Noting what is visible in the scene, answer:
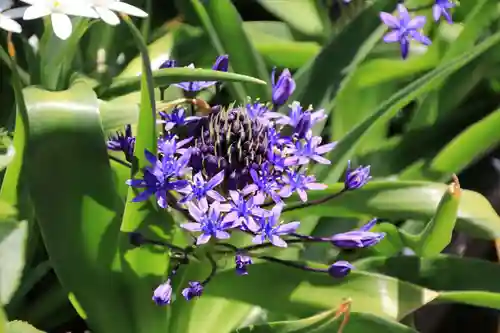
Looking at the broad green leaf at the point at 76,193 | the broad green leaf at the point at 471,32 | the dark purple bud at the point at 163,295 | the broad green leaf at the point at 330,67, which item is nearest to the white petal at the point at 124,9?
the broad green leaf at the point at 76,193

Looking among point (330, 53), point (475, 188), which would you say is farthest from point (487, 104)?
point (330, 53)

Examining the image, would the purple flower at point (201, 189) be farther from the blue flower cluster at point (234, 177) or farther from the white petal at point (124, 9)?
the white petal at point (124, 9)

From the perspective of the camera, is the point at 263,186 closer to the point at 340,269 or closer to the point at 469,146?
the point at 340,269

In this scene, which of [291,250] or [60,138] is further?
[291,250]

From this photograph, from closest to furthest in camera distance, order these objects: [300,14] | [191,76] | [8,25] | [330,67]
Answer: [8,25] < [191,76] < [330,67] < [300,14]

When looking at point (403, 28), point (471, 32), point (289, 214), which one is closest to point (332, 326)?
point (289, 214)

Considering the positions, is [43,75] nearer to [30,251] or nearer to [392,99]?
[30,251]

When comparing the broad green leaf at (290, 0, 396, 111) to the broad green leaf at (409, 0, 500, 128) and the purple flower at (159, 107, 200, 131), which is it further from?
the purple flower at (159, 107, 200, 131)
